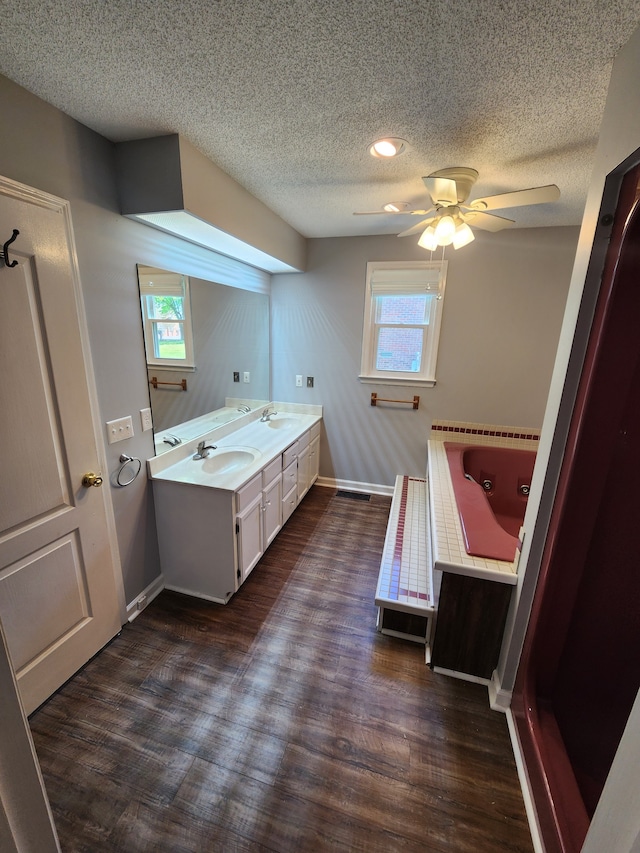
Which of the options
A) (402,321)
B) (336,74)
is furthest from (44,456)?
(402,321)

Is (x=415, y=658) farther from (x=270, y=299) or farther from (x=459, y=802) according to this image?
(x=270, y=299)

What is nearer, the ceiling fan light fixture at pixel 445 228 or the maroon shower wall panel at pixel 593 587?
the maroon shower wall panel at pixel 593 587

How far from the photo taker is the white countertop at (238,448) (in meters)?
2.02

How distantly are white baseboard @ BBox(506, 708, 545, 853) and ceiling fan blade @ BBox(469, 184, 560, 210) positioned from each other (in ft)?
7.62

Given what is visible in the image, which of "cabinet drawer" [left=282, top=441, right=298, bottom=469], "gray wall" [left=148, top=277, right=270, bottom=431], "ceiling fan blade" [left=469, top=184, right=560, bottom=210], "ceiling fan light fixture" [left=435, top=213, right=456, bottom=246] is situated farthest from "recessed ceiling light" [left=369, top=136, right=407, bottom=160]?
"cabinet drawer" [left=282, top=441, right=298, bottom=469]

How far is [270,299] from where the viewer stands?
11.2 feet

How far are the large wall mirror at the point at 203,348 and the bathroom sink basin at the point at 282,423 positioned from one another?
264 mm

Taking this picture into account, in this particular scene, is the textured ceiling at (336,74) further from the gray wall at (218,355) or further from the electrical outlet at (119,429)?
the electrical outlet at (119,429)

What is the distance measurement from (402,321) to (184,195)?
6.82 feet

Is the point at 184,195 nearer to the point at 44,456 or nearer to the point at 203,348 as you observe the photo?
the point at 203,348

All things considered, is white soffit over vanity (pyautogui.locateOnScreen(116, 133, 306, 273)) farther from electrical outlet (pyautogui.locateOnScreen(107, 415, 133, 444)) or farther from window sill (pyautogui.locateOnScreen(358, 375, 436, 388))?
window sill (pyautogui.locateOnScreen(358, 375, 436, 388))

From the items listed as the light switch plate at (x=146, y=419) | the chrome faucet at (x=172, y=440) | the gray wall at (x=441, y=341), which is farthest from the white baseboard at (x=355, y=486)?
the light switch plate at (x=146, y=419)

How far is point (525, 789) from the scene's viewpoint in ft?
→ 4.13

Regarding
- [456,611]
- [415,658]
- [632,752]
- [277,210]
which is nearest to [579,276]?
Result: [632,752]
